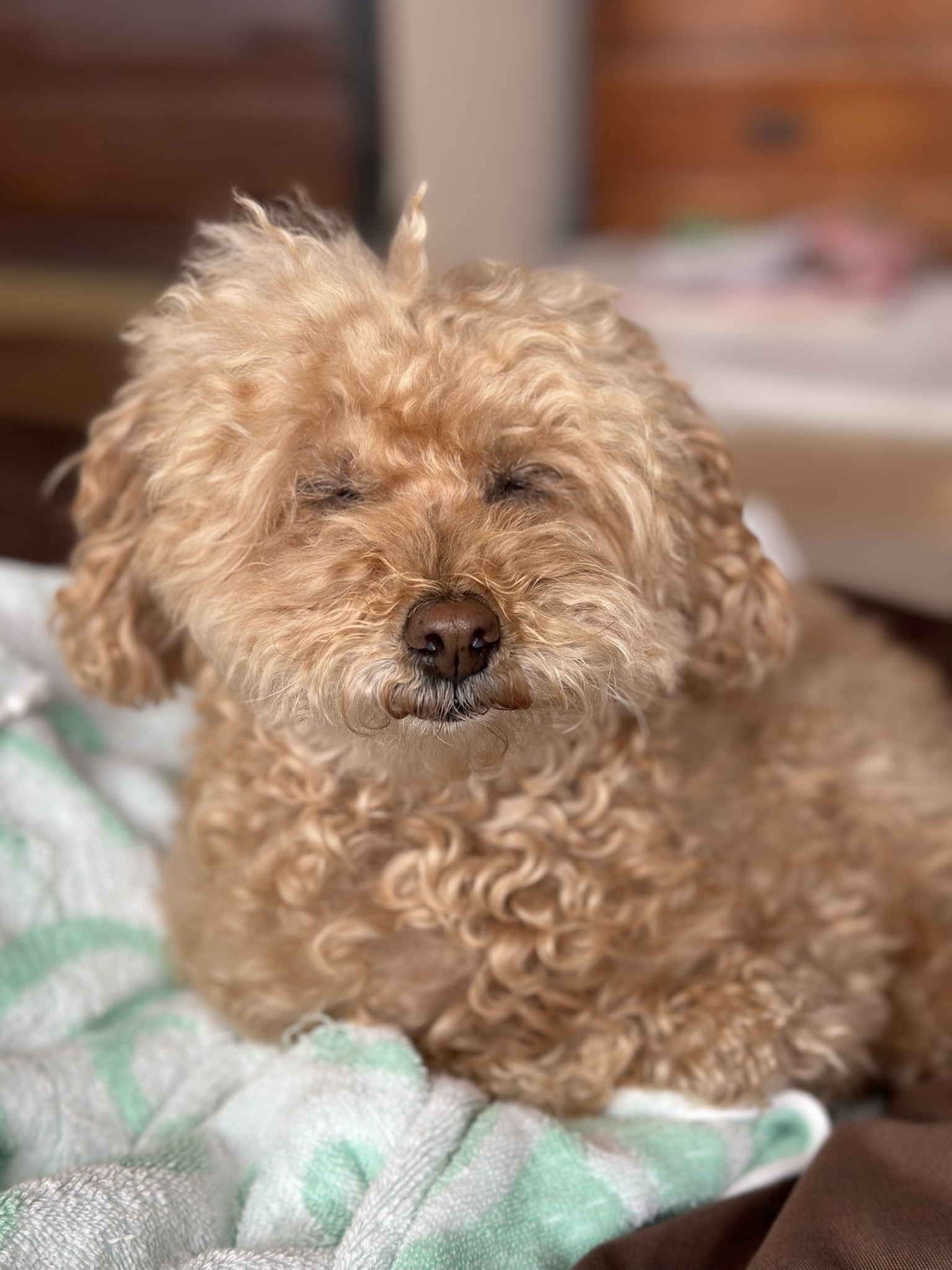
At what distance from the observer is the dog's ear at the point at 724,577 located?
4.00ft

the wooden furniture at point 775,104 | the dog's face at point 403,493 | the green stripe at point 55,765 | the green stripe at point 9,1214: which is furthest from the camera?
the wooden furniture at point 775,104

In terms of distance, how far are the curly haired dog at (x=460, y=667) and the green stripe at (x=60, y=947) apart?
0.17ft

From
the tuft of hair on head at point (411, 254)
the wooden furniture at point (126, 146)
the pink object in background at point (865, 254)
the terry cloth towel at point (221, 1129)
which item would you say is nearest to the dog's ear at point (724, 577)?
the tuft of hair on head at point (411, 254)

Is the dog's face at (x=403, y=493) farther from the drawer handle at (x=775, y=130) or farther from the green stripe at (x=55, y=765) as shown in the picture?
the drawer handle at (x=775, y=130)

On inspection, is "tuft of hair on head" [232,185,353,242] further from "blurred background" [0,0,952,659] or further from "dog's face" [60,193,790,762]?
"blurred background" [0,0,952,659]

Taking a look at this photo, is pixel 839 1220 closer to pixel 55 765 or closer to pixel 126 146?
pixel 55 765

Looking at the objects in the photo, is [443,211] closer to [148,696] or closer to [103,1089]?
[148,696]

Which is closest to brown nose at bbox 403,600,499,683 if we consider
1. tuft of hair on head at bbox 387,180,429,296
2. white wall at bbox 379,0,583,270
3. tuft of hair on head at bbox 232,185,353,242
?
tuft of hair on head at bbox 387,180,429,296

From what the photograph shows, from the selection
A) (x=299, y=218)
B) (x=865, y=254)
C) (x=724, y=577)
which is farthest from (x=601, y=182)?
(x=724, y=577)

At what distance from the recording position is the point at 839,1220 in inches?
39.0

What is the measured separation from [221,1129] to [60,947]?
0.28 metres

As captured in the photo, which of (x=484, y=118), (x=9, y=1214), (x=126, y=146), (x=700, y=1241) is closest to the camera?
(x=9, y=1214)

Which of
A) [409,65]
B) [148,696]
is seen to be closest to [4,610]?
[148,696]

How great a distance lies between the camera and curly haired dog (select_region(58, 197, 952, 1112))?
1036 millimetres
